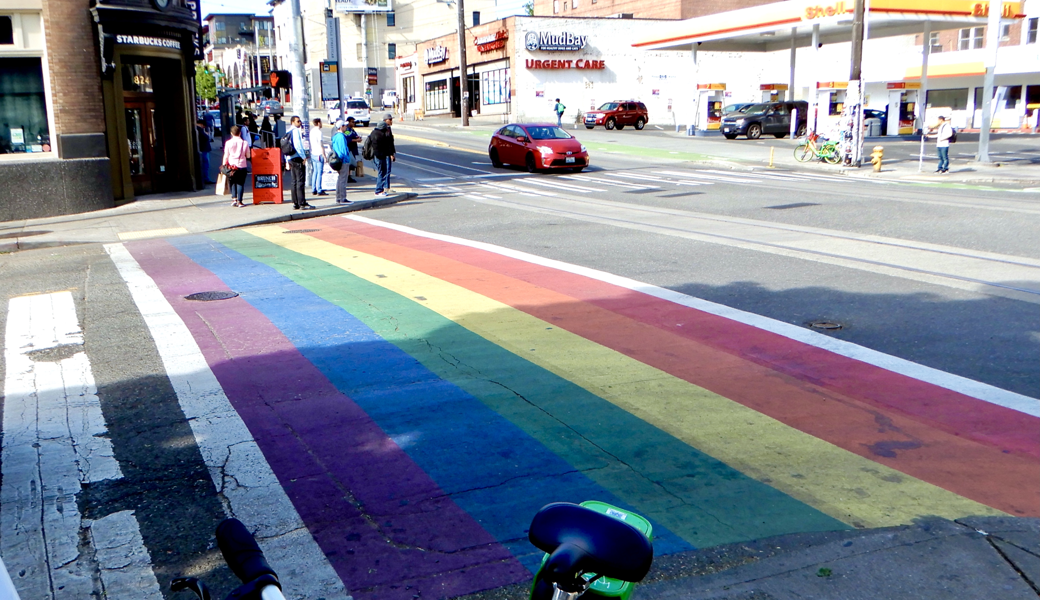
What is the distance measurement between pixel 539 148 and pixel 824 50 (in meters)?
41.7

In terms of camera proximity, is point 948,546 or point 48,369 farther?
point 48,369

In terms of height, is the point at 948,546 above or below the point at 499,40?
below

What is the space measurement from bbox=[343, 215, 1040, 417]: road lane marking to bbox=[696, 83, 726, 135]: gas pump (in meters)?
37.2

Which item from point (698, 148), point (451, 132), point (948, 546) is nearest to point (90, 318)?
point (948, 546)

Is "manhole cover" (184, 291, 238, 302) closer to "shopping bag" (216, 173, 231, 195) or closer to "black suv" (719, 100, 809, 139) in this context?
"shopping bag" (216, 173, 231, 195)

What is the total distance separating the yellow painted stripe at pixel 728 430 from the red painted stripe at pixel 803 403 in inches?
5.4

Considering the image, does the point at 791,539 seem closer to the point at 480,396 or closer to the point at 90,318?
the point at 480,396

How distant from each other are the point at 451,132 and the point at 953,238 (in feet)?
130

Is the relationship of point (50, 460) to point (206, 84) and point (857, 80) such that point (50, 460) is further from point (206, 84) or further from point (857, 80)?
point (206, 84)

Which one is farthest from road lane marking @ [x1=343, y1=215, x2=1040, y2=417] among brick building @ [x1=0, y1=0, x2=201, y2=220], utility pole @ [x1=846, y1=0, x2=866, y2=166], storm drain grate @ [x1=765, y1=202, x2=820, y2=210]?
utility pole @ [x1=846, y1=0, x2=866, y2=166]

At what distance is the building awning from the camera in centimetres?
3522

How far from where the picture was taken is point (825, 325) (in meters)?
8.53

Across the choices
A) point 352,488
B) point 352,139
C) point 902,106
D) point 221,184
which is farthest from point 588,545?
point 902,106

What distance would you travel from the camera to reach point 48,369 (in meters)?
7.52
